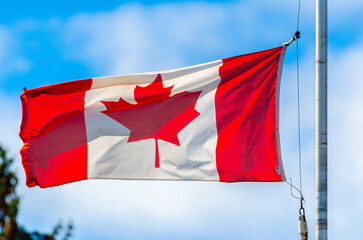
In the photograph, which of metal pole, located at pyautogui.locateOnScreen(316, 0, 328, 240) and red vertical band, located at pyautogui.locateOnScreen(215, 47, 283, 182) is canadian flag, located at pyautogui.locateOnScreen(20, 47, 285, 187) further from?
metal pole, located at pyautogui.locateOnScreen(316, 0, 328, 240)

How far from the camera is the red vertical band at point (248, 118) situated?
763 inches

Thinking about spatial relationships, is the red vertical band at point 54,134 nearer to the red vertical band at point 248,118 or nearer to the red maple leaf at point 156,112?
the red maple leaf at point 156,112

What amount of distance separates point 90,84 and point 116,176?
8.43 ft

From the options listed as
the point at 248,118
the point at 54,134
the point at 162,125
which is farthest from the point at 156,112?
the point at 54,134

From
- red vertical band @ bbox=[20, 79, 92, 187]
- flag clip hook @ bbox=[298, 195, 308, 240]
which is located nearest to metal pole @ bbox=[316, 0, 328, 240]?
flag clip hook @ bbox=[298, 195, 308, 240]

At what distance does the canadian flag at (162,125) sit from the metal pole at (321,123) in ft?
5.44

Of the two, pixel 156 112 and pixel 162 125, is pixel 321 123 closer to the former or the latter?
pixel 162 125

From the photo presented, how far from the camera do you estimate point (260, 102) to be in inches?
786

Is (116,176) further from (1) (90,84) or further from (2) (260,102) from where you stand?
(2) (260,102)

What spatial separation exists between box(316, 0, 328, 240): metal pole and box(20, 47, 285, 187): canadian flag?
65.3 inches

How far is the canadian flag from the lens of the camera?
19.7 meters

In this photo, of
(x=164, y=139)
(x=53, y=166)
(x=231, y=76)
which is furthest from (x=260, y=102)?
(x=53, y=166)

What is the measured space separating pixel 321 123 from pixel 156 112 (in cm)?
479

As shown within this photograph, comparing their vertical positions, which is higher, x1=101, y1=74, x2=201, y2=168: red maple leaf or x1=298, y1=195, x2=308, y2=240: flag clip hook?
x1=101, y1=74, x2=201, y2=168: red maple leaf
